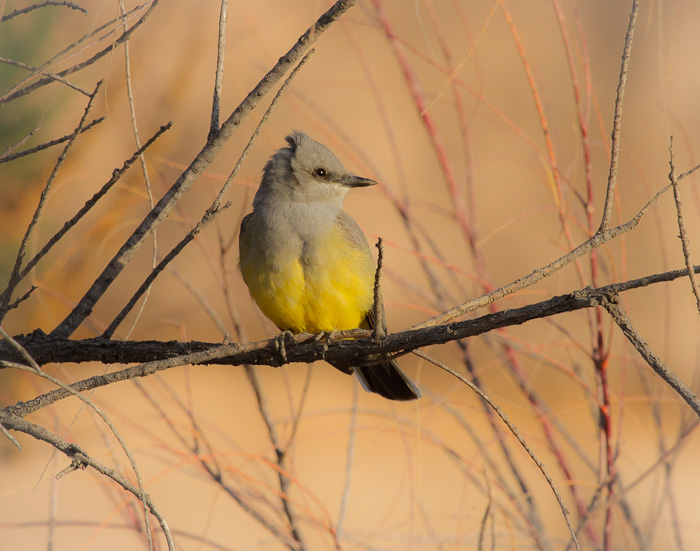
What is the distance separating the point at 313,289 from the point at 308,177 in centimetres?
86

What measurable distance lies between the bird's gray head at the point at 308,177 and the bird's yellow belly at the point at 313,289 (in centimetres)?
47

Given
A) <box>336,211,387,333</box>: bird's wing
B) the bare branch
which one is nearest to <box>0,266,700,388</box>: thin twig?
the bare branch

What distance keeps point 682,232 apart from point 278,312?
223 cm

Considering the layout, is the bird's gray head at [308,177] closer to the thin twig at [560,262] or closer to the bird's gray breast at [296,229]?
the bird's gray breast at [296,229]

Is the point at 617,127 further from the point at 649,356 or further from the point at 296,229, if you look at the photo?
the point at 296,229

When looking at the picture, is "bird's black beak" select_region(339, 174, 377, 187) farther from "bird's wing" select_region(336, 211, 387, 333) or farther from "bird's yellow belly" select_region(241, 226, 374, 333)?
"bird's yellow belly" select_region(241, 226, 374, 333)

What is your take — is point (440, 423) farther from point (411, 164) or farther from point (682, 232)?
point (682, 232)

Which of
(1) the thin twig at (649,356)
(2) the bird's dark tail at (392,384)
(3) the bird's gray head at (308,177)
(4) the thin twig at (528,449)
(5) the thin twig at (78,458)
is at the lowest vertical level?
(5) the thin twig at (78,458)

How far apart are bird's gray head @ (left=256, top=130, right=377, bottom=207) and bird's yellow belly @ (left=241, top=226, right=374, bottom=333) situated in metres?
0.47

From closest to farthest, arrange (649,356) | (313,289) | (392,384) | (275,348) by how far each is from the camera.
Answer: (649,356)
(275,348)
(313,289)
(392,384)

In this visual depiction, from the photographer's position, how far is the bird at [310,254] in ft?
11.7

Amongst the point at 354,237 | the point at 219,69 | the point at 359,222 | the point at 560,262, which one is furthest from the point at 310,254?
the point at 359,222

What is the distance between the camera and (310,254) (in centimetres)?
359

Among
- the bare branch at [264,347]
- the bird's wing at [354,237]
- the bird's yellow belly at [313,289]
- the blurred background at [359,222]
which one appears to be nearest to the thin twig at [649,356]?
the bare branch at [264,347]
